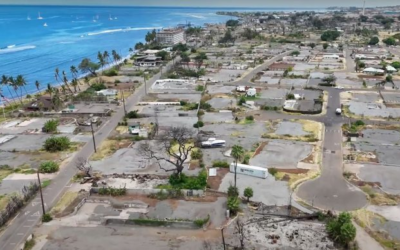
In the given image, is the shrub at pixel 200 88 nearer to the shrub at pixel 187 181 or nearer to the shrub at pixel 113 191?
the shrub at pixel 187 181

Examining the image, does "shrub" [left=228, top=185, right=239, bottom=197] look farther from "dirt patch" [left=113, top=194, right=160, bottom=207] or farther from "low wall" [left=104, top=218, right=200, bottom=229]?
"dirt patch" [left=113, top=194, right=160, bottom=207]

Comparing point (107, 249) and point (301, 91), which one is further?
point (301, 91)

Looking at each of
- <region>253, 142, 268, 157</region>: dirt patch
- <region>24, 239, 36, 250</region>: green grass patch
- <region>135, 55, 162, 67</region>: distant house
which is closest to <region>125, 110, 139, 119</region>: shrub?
<region>253, 142, 268, 157</region>: dirt patch

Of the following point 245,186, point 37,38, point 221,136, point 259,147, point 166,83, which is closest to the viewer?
point 245,186

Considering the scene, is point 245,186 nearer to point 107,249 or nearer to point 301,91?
point 107,249

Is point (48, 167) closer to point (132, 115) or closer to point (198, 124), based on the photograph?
point (132, 115)

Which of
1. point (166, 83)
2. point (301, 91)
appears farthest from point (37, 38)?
point (301, 91)

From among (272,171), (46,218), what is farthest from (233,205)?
(46,218)
